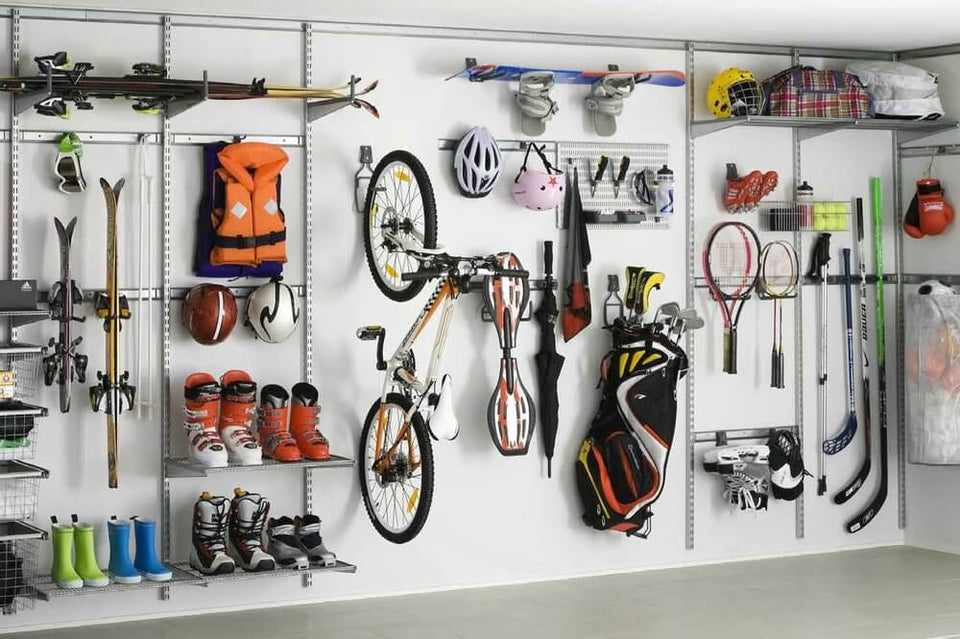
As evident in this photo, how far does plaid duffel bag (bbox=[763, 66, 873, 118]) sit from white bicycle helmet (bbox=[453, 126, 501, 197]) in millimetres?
1555

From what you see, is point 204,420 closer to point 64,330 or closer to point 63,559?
point 64,330

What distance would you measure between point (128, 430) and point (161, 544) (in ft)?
1.68

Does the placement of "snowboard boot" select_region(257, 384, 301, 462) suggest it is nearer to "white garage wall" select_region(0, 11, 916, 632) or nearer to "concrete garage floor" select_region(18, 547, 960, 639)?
"white garage wall" select_region(0, 11, 916, 632)

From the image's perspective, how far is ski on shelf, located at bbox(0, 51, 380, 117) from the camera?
16.8ft

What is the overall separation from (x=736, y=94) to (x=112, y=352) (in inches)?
126

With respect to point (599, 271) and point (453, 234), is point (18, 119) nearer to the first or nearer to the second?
point (453, 234)

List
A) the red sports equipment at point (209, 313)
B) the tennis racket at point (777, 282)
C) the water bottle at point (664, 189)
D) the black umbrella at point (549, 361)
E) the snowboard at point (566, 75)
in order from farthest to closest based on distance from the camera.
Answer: the tennis racket at point (777, 282), the water bottle at point (664, 189), the black umbrella at point (549, 361), the snowboard at point (566, 75), the red sports equipment at point (209, 313)

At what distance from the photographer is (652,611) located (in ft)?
18.9

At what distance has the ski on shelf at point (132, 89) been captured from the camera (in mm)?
5117

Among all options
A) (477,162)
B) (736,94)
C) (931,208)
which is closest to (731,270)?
(736,94)

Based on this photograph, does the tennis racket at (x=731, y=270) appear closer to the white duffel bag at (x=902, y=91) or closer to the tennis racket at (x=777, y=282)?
the tennis racket at (x=777, y=282)

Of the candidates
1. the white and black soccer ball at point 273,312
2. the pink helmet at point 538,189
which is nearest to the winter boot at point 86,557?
the white and black soccer ball at point 273,312

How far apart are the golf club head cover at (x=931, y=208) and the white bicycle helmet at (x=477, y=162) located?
2.35m

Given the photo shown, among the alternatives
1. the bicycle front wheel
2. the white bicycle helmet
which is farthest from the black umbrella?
the bicycle front wheel
